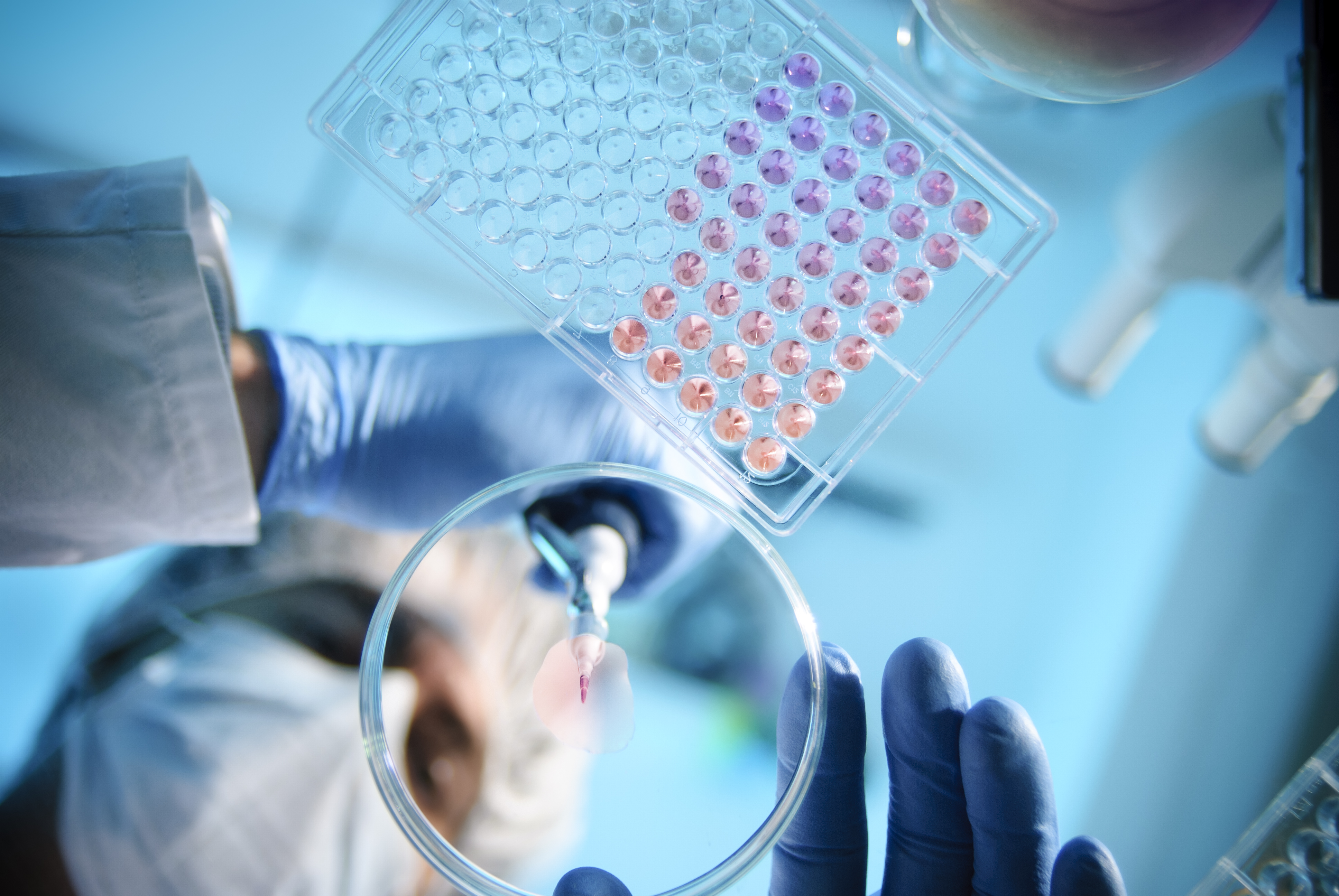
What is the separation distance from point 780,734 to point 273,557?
50 cm

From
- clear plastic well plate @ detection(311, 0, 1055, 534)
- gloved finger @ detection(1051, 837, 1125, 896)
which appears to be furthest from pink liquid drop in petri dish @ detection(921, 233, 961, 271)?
gloved finger @ detection(1051, 837, 1125, 896)

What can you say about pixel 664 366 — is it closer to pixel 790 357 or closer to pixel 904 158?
pixel 790 357

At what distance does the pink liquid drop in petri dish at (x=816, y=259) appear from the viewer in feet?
1.48

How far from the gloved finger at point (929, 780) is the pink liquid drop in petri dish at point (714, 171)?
1.00 ft

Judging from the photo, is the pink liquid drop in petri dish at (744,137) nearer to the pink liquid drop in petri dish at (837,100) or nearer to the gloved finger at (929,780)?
the pink liquid drop in petri dish at (837,100)

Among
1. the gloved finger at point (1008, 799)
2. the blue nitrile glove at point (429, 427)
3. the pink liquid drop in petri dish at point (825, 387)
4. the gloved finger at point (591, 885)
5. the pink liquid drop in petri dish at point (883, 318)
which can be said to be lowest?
the gloved finger at point (591, 885)

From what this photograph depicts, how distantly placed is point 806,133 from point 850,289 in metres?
0.10

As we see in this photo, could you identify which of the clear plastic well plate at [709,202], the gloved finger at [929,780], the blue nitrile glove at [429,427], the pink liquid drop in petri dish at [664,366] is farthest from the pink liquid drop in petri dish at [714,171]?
the gloved finger at [929,780]

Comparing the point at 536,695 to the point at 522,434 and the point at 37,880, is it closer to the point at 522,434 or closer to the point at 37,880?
the point at 522,434

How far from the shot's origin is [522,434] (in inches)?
23.3

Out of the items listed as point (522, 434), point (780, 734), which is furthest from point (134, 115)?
point (780, 734)

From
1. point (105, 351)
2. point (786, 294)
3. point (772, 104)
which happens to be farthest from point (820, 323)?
point (105, 351)

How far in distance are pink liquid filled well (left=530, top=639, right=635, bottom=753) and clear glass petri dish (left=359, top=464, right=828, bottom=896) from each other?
75 millimetres

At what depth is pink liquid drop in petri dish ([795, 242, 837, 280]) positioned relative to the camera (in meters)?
0.45
